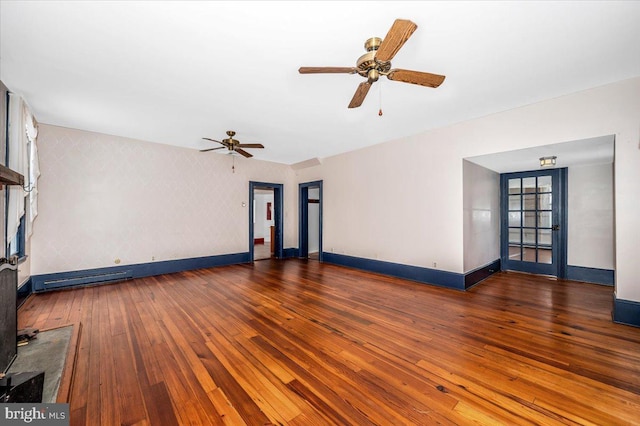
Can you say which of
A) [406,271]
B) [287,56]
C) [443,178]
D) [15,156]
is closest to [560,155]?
[443,178]

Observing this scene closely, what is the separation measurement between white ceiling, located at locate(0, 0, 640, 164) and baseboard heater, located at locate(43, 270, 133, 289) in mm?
2712

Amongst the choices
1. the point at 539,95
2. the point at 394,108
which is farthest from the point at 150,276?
the point at 539,95

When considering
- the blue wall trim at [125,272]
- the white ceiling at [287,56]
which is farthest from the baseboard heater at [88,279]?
the white ceiling at [287,56]

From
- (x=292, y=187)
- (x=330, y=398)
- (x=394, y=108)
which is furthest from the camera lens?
(x=292, y=187)

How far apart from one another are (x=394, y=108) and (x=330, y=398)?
140 inches

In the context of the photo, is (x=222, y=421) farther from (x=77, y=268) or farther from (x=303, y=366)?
(x=77, y=268)

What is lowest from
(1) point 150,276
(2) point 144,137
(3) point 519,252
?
(1) point 150,276

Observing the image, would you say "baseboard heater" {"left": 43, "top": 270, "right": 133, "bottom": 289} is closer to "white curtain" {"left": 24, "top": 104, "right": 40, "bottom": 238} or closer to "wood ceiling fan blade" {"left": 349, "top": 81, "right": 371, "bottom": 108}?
"white curtain" {"left": 24, "top": 104, "right": 40, "bottom": 238}

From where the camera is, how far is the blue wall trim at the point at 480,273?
434 centimetres

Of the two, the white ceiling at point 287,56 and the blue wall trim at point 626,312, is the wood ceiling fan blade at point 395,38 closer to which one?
the white ceiling at point 287,56

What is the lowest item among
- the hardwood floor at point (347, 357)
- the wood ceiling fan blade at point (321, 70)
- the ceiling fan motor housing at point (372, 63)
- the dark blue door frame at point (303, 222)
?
the hardwood floor at point (347, 357)

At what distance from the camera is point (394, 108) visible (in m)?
3.67

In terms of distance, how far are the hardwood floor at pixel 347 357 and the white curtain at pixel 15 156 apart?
4.02 feet

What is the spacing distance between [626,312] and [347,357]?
3.35 meters
